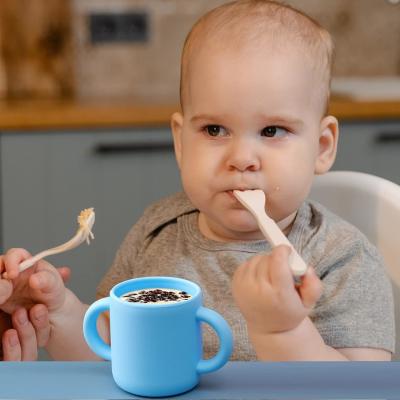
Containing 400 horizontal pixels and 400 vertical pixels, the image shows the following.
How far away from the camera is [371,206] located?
132 cm

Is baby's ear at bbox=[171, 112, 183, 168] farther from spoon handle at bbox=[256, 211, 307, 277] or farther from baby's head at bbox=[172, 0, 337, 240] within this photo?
spoon handle at bbox=[256, 211, 307, 277]

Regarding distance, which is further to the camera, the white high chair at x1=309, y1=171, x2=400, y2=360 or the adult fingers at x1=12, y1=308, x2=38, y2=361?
the white high chair at x1=309, y1=171, x2=400, y2=360

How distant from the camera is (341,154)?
8.10ft

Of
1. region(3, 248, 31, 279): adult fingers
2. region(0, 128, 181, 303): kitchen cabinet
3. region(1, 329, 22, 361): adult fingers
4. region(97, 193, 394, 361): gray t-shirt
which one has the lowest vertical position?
region(0, 128, 181, 303): kitchen cabinet

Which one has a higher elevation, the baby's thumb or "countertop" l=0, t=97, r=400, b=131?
the baby's thumb

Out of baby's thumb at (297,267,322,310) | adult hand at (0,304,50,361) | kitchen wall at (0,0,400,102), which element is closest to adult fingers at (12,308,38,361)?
adult hand at (0,304,50,361)

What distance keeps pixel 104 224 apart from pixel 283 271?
1.85m

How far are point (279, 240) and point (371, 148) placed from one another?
1771 mm

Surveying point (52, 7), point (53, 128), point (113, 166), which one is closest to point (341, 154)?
point (113, 166)

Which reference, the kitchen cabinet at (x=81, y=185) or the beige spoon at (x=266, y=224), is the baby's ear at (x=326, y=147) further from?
the kitchen cabinet at (x=81, y=185)

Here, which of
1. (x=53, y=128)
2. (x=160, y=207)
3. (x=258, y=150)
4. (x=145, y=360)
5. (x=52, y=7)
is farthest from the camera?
(x=52, y=7)

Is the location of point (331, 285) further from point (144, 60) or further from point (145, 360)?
point (144, 60)

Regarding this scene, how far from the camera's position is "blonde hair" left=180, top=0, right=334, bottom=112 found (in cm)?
108

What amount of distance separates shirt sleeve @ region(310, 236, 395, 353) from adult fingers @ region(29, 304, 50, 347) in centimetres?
35
